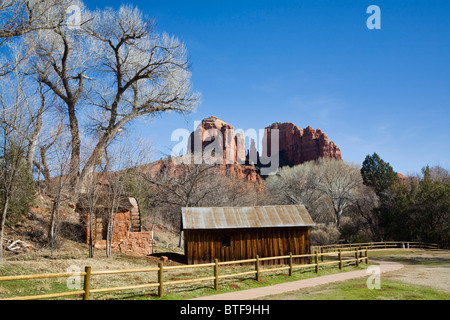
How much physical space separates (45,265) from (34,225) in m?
8.35

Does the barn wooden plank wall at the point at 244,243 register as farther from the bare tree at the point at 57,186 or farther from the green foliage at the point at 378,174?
the green foliage at the point at 378,174

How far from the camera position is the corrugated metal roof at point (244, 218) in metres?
19.6

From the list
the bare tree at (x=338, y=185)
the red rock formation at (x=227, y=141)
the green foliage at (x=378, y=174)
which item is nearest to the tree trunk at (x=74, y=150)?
the bare tree at (x=338, y=185)

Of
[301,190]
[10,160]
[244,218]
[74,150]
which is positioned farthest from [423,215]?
[10,160]

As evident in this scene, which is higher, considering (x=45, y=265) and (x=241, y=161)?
(x=241, y=161)

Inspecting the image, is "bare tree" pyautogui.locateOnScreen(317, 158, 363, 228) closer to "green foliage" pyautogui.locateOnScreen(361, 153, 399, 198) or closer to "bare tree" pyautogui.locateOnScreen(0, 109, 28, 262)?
"green foliage" pyautogui.locateOnScreen(361, 153, 399, 198)

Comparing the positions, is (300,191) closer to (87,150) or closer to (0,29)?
(87,150)

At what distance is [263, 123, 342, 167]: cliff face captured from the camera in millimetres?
130375

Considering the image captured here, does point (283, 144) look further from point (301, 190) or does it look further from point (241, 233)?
point (241, 233)

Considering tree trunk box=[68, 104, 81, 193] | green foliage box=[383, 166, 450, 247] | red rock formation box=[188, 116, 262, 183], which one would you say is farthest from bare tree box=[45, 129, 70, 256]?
red rock formation box=[188, 116, 262, 183]

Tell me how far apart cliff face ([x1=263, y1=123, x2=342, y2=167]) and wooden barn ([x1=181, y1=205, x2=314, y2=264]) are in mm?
109521
